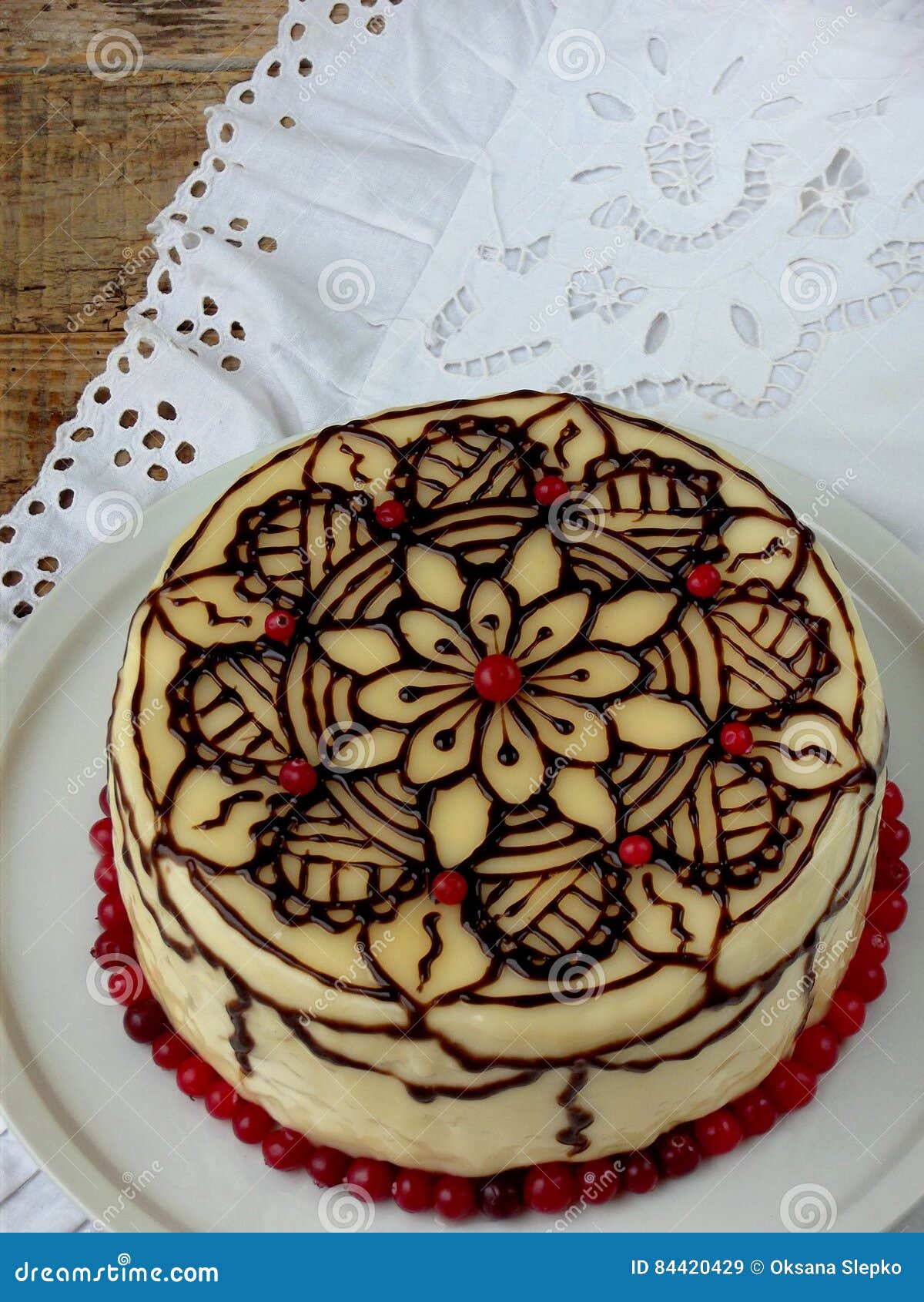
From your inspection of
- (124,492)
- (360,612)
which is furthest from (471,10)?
(360,612)

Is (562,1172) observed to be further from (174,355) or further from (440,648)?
(174,355)

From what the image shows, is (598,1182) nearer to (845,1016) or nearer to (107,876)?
(845,1016)

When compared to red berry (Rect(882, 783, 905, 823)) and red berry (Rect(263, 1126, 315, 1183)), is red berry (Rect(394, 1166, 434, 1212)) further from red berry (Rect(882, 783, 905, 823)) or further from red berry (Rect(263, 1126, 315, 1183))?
red berry (Rect(882, 783, 905, 823))

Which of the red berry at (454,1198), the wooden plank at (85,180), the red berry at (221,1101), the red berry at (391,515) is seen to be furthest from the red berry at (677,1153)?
the wooden plank at (85,180)

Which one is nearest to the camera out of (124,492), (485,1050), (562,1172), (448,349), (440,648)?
(485,1050)

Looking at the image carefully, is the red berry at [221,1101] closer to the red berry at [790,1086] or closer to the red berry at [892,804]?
the red berry at [790,1086]

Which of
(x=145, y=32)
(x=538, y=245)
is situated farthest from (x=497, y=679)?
(x=145, y=32)
